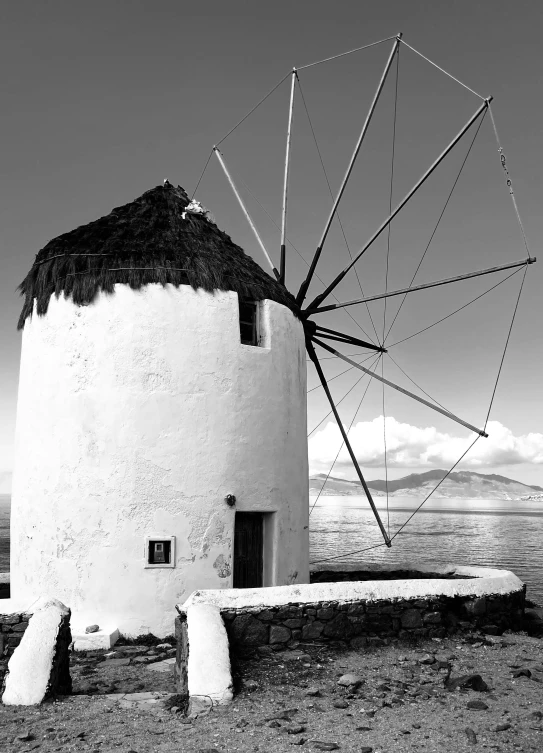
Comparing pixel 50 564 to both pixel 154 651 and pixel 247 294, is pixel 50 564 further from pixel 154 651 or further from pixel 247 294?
pixel 247 294

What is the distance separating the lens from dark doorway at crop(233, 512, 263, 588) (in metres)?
10.1

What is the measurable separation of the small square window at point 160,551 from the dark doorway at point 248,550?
41.0 inches

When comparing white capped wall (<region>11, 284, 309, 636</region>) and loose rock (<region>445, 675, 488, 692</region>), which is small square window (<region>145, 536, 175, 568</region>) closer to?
white capped wall (<region>11, 284, 309, 636</region>)

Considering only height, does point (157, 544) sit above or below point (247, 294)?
below

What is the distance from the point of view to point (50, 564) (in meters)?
9.60

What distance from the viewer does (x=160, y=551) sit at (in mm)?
9477

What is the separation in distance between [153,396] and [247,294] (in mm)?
2240

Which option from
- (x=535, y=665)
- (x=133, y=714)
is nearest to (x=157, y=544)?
(x=133, y=714)

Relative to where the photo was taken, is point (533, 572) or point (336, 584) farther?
point (533, 572)

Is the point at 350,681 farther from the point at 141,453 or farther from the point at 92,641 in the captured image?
the point at 141,453

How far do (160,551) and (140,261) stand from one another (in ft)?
13.9

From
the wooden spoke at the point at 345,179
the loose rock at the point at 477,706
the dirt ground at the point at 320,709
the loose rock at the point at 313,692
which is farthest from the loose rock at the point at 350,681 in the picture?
the wooden spoke at the point at 345,179

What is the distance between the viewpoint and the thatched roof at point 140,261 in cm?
1012

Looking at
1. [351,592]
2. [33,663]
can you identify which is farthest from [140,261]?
[33,663]
